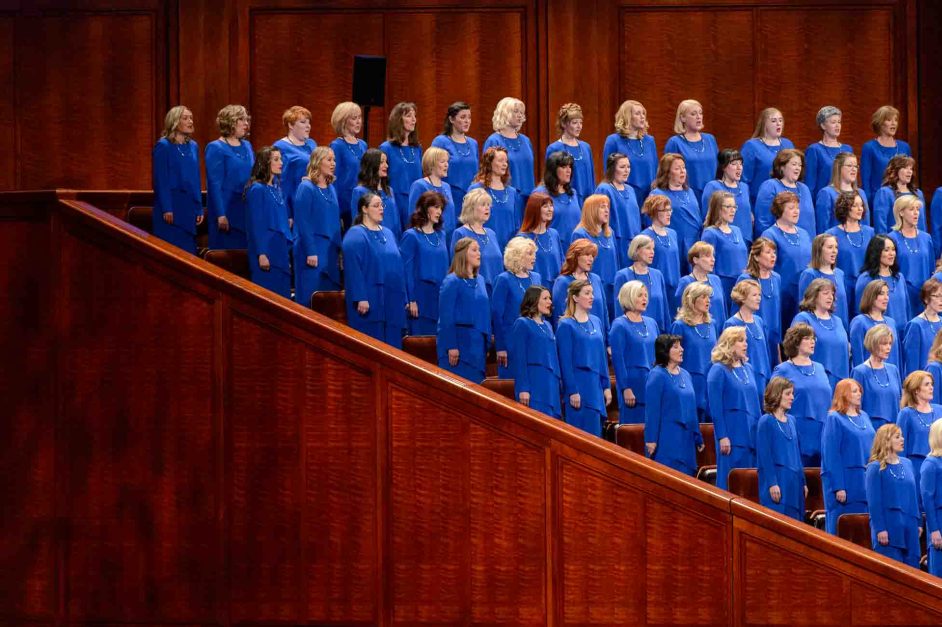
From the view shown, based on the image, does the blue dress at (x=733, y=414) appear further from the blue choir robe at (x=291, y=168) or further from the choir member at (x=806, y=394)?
the blue choir robe at (x=291, y=168)

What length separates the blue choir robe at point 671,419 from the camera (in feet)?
16.0

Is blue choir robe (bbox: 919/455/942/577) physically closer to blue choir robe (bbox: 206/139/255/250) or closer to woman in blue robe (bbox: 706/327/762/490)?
woman in blue robe (bbox: 706/327/762/490)

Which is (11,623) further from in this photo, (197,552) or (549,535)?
(549,535)

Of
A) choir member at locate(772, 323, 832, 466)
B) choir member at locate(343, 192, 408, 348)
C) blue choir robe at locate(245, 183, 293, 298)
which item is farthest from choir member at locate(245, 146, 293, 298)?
choir member at locate(772, 323, 832, 466)

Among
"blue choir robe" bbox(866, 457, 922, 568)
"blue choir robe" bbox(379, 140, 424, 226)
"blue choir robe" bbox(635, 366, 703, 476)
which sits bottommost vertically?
"blue choir robe" bbox(866, 457, 922, 568)

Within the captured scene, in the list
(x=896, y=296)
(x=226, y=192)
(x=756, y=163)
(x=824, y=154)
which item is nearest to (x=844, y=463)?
(x=896, y=296)

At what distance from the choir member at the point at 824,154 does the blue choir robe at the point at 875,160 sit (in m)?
0.12

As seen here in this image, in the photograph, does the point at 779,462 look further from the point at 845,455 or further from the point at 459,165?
the point at 459,165

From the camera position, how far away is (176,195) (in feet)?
19.1

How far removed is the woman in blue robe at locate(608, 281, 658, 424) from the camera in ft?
16.9

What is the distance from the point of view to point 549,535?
4.23 meters

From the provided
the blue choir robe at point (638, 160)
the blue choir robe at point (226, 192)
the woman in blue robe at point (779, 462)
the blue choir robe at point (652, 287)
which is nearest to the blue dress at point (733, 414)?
the woman in blue robe at point (779, 462)

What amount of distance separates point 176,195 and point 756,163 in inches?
95.2

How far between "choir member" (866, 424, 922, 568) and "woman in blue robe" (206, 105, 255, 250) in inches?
99.6
